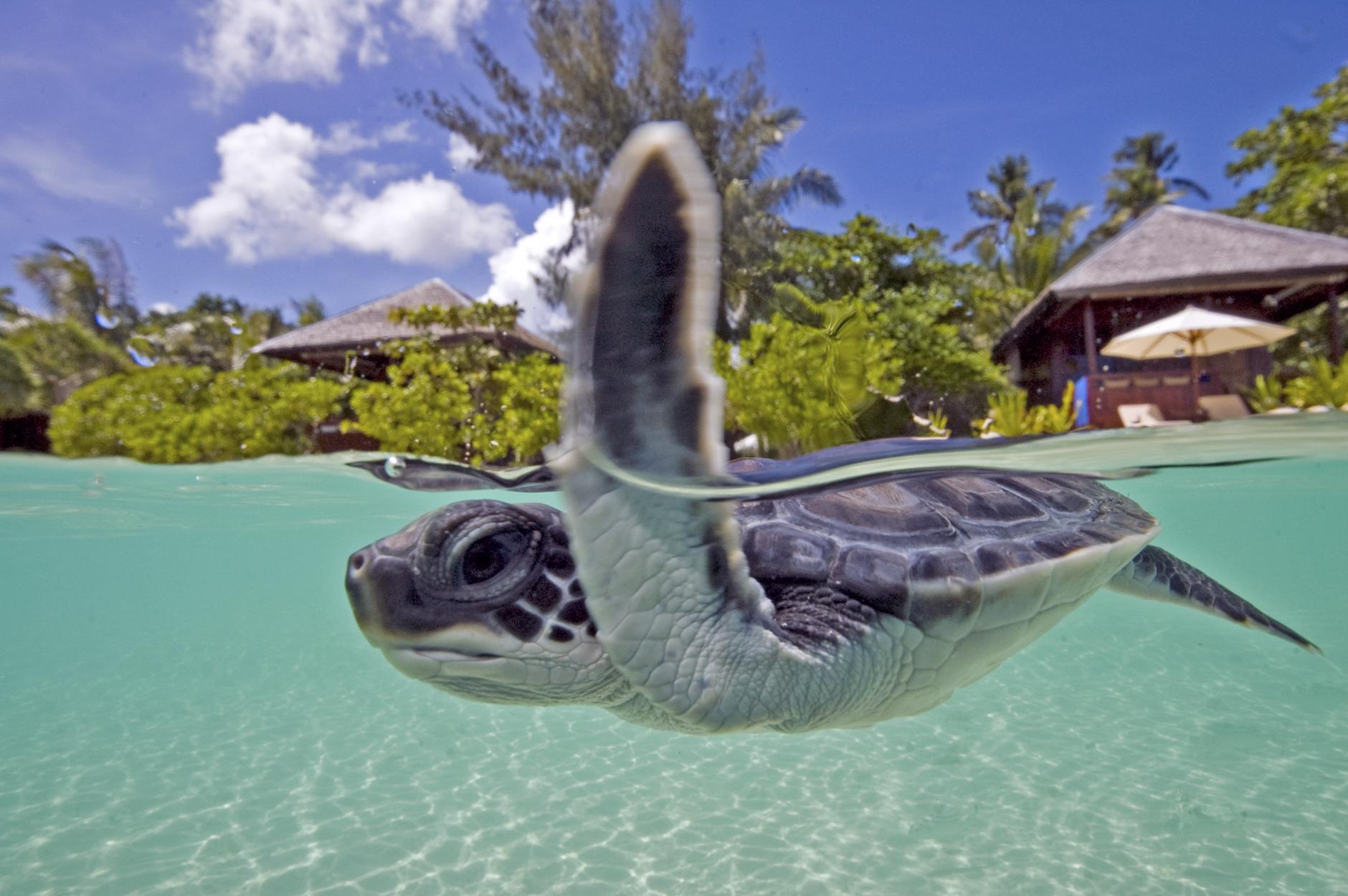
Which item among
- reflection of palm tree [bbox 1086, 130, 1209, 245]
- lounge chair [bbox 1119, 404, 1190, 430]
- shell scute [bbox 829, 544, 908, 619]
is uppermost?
reflection of palm tree [bbox 1086, 130, 1209, 245]

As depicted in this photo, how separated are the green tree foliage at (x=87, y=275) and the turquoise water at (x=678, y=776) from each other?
3.02 metres

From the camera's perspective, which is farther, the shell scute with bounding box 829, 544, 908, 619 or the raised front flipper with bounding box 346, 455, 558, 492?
the raised front flipper with bounding box 346, 455, 558, 492

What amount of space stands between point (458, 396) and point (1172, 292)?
8830mm

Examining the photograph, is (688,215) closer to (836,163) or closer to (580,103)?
(836,163)

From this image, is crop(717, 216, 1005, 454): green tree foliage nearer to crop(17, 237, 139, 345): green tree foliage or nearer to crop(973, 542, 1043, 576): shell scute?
crop(973, 542, 1043, 576): shell scute

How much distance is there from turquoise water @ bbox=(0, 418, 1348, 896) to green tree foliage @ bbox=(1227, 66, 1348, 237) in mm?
3819

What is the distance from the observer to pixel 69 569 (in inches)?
751

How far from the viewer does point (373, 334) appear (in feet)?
34.2

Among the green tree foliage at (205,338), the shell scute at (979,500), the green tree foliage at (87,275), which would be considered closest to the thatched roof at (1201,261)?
the shell scute at (979,500)

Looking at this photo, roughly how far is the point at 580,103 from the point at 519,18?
540 millimetres

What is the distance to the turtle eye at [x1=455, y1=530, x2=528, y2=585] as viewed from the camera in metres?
1.92

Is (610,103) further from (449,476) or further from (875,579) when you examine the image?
(449,476)

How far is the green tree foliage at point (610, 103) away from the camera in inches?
157

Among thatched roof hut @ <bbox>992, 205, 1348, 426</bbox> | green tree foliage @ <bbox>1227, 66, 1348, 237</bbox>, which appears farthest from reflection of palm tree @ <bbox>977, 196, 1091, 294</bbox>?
thatched roof hut @ <bbox>992, 205, 1348, 426</bbox>
